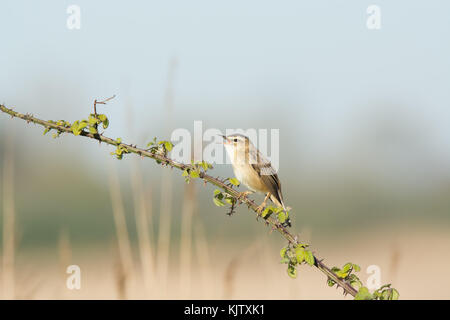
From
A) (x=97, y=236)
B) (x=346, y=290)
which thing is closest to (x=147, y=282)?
(x=346, y=290)

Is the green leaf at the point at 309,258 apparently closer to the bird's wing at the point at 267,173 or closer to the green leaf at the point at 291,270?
the green leaf at the point at 291,270

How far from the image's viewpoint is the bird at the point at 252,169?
15.6 ft

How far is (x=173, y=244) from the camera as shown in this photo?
541 inches

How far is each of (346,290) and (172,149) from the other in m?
0.80

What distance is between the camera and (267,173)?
481 centimetres

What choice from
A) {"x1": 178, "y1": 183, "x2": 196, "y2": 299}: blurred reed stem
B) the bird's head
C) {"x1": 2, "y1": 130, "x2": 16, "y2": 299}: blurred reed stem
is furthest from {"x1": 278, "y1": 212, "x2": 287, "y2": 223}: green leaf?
the bird's head

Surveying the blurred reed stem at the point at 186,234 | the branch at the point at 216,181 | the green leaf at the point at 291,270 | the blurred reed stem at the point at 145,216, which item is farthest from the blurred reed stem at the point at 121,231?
the green leaf at the point at 291,270

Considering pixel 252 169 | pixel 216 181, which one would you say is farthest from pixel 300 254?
pixel 252 169

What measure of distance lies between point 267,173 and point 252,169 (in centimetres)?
24

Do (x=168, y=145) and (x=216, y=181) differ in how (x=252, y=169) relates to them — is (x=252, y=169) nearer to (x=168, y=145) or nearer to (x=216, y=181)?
(x=216, y=181)

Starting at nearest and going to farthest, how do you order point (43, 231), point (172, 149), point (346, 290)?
point (346, 290) < point (172, 149) < point (43, 231)

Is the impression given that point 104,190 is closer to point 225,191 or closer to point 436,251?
point 436,251

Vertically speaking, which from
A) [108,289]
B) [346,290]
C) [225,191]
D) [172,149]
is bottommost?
[108,289]

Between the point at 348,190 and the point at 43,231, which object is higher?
the point at 348,190
